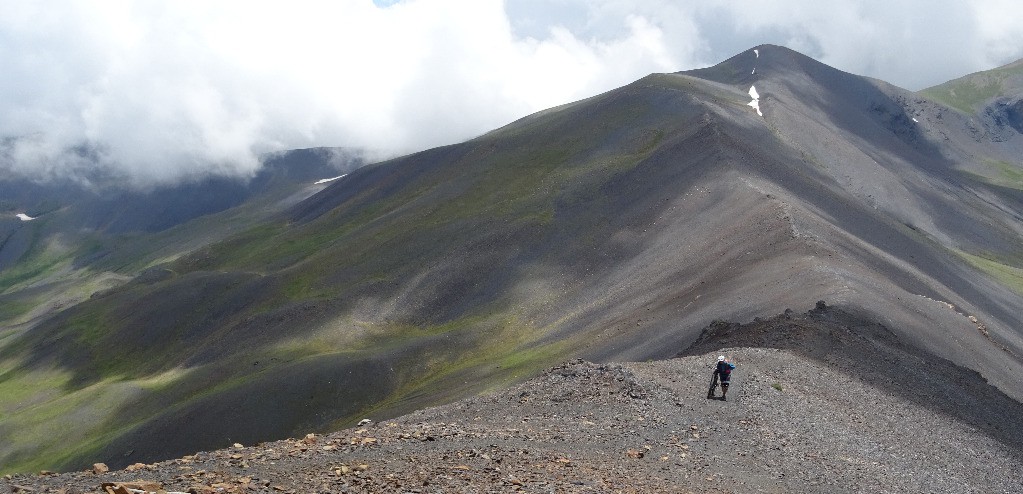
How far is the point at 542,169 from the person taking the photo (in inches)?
5305

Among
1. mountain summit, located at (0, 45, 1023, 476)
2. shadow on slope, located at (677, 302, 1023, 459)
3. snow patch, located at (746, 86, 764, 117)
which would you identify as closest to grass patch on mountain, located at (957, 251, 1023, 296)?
mountain summit, located at (0, 45, 1023, 476)

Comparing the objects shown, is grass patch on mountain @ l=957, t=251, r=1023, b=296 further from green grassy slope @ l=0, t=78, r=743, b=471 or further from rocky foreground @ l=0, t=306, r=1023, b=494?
rocky foreground @ l=0, t=306, r=1023, b=494

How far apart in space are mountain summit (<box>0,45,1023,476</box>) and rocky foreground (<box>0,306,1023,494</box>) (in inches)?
460

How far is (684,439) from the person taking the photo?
85.9ft

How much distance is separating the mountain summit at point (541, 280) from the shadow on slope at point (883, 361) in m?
3.84

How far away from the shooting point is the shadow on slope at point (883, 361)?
36.4 meters

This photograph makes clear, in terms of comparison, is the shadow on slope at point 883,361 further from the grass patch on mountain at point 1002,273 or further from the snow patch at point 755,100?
the snow patch at point 755,100

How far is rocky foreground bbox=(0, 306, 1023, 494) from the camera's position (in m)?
19.9

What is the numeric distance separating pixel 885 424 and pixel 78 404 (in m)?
96.1

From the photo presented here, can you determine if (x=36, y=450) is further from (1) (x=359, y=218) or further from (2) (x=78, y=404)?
(1) (x=359, y=218)

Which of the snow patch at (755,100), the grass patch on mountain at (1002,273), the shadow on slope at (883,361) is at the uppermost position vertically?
the snow patch at (755,100)

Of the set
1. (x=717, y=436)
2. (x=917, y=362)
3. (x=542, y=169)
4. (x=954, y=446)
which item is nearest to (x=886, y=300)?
(x=917, y=362)

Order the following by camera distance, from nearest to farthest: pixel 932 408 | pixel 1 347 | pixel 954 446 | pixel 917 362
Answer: pixel 954 446 → pixel 932 408 → pixel 917 362 → pixel 1 347

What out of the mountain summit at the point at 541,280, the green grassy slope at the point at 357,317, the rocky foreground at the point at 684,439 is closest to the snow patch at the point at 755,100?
the mountain summit at the point at 541,280
